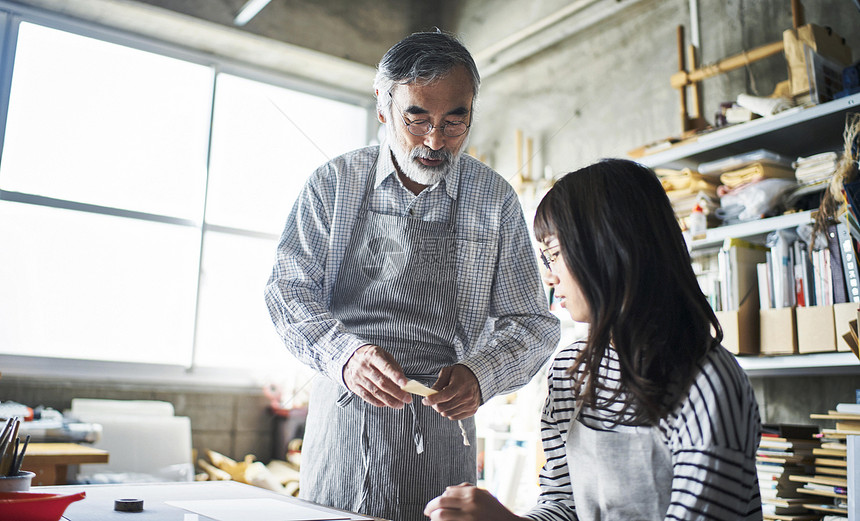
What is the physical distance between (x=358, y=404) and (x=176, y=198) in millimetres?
3238

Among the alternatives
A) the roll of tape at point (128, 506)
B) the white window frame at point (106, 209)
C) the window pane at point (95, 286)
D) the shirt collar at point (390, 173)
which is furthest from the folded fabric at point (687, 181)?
the window pane at point (95, 286)

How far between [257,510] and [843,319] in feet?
6.11

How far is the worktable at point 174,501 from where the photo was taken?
1.03 m

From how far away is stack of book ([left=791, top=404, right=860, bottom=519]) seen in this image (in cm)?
214

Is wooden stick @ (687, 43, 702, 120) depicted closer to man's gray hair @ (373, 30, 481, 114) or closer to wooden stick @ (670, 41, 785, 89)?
wooden stick @ (670, 41, 785, 89)

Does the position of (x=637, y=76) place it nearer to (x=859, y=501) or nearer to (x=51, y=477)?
(x=859, y=501)

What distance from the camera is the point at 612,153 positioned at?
3.71m

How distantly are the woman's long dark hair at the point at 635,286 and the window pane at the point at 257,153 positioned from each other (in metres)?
3.42

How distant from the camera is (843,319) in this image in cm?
220

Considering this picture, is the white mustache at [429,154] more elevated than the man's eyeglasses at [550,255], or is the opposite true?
the white mustache at [429,154]

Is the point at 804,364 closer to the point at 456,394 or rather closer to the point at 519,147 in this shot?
the point at 456,394

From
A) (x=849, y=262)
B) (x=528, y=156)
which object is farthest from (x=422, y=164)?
(x=528, y=156)

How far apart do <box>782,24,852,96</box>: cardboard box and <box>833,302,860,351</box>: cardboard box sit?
79cm

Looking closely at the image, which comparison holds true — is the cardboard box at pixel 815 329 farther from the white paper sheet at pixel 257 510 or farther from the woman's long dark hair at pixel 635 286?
the white paper sheet at pixel 257 510
